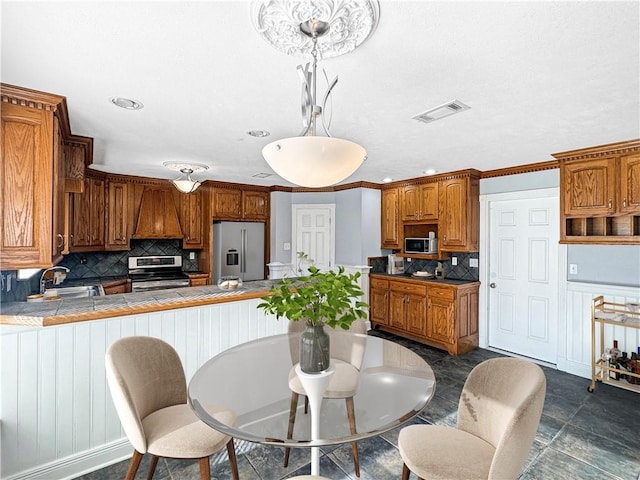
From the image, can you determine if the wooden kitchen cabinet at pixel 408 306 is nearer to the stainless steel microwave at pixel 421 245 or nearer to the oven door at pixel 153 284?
the stainless steel microwave at pixel 421 245

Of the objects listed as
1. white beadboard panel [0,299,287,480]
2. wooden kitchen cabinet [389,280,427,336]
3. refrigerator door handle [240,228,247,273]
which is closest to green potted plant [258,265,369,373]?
white beadboard panel [0,299,287,480]

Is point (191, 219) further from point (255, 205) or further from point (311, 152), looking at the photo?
point (311, 152)

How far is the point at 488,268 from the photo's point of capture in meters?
4.44

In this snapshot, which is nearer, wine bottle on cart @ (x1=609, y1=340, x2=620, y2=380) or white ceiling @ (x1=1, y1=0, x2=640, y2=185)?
white ceiling @ (x1=1, y1=0, x2=640, y2=185)

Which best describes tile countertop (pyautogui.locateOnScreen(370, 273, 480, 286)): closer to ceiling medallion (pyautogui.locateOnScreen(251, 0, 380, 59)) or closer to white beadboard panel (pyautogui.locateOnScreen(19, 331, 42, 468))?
ceiling medallion (pyautogui.locateOnScreen(251, 0, 380, 59))

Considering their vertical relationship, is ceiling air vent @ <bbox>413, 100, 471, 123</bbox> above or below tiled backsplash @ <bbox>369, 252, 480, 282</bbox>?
above

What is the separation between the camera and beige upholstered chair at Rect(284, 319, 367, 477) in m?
1.65

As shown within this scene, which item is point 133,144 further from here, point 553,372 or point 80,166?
point 553,372

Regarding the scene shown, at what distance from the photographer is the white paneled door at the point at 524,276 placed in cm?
389

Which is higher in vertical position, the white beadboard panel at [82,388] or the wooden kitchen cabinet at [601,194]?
the wooden kitchen cabinet at [601,194]

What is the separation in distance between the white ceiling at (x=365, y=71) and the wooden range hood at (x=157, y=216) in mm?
2239

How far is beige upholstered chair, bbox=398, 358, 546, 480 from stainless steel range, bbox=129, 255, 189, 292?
4266mm

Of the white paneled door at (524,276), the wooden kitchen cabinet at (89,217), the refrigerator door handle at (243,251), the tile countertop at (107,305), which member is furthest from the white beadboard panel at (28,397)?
the white paneled door at (524,276)

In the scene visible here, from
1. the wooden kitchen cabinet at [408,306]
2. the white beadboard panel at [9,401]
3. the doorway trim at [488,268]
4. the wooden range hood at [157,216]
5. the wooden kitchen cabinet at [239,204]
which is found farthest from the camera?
the wooden kitchen cabinet at [239,204]
